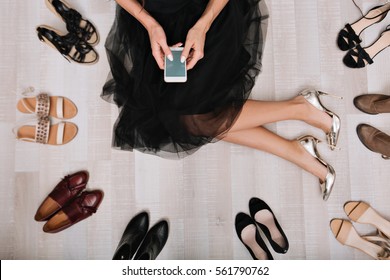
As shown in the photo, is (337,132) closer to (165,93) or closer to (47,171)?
(165,93)

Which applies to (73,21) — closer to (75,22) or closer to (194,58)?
(75,22)

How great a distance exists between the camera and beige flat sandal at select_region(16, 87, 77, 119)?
62.0 inches

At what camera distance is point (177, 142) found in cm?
138

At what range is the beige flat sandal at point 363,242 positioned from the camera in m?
1.53

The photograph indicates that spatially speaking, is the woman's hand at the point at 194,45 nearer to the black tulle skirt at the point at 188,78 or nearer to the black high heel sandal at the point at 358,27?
the black tulle skirt at the point at 188,78

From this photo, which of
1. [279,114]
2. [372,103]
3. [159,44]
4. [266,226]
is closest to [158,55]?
[159,44]

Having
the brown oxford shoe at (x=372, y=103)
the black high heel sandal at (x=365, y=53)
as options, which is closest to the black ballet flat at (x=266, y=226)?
the brown oxford shoe at (x=372, y=103)

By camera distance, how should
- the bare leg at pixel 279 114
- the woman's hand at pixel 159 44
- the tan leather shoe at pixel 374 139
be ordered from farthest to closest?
the tan leather shoe at pixel 374 139
the bare leg at pixel 279 114
the woman's hand at pixel 159 44

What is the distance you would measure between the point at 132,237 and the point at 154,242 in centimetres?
9

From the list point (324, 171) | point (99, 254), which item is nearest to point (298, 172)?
point (324, 171)

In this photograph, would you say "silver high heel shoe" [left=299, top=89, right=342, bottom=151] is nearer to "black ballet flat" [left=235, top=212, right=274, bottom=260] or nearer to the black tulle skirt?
the black tulle skirt

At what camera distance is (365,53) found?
5.22 feet

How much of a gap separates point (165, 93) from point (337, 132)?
2.37ft

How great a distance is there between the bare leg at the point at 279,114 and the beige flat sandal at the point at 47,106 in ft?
2.24
